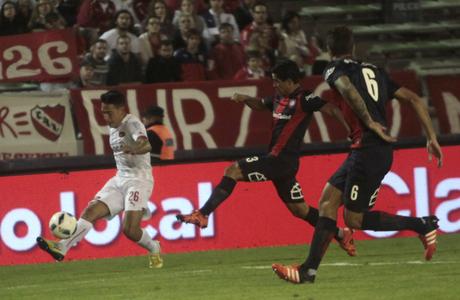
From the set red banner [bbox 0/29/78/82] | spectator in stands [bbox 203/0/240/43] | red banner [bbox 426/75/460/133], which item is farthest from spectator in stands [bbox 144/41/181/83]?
red banner [bbox 426/75/460/133]

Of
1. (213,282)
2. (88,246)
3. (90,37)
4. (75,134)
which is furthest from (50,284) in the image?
(90,37)

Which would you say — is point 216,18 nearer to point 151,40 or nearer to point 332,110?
point 151,40

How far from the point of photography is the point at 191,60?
1858 centimetres

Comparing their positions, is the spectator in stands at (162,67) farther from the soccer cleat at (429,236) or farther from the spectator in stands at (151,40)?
the soccer cleat at (429,236)

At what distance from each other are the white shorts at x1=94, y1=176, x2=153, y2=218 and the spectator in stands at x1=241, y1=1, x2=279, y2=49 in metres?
6.31

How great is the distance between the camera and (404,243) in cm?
1516

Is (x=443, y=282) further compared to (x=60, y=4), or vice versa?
(x=60, y=4)

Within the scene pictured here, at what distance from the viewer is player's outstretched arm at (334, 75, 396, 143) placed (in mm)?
10820

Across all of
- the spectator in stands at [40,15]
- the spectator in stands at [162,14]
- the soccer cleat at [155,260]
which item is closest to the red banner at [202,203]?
the soccer cleat at [155,260]

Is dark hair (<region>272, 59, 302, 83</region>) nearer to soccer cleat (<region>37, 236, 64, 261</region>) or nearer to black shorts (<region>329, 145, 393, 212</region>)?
black shorts (<region>329, 145, 393, 212</region>)

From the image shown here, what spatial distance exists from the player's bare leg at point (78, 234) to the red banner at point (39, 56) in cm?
401

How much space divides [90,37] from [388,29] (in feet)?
17.7

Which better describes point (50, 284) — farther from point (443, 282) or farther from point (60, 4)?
point (60, 4)

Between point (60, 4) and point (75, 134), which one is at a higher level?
point (60, 4)
